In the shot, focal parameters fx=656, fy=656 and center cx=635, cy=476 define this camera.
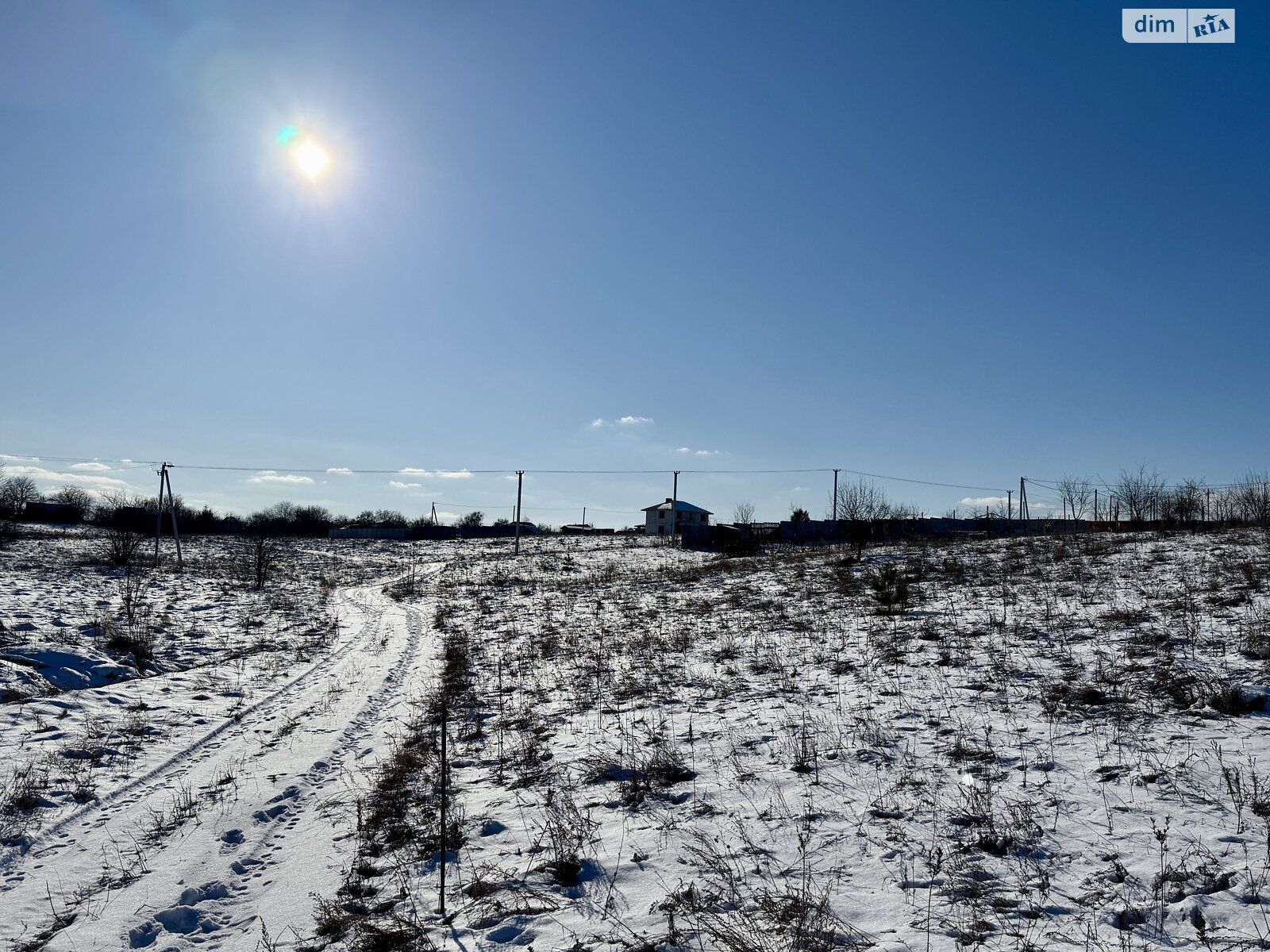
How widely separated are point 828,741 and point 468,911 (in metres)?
4.23

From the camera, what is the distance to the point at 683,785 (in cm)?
656

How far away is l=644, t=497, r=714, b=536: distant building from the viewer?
260ft

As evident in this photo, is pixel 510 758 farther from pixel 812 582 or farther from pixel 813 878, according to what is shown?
pixel 812 582

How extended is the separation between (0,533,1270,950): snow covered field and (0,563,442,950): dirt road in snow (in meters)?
0.04

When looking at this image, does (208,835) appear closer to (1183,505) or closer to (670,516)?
(1183,505)

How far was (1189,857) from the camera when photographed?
437 centimetres

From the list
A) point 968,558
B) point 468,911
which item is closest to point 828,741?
point 468,911

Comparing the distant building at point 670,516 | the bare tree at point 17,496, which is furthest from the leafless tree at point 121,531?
the distant building at point 670,516

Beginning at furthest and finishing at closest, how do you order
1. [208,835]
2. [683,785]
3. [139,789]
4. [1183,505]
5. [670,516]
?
[670,516] → [1183,505] → [139,789] → [683,785] → [208,835]

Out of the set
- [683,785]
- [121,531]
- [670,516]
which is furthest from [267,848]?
[670,516]

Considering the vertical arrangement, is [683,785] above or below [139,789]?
above

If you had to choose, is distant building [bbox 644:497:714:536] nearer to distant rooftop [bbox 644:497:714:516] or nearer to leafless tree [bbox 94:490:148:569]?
distant rooftop [bbox 644:497:714:516]

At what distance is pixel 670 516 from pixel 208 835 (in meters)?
74.2

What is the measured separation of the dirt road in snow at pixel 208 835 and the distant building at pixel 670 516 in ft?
224
